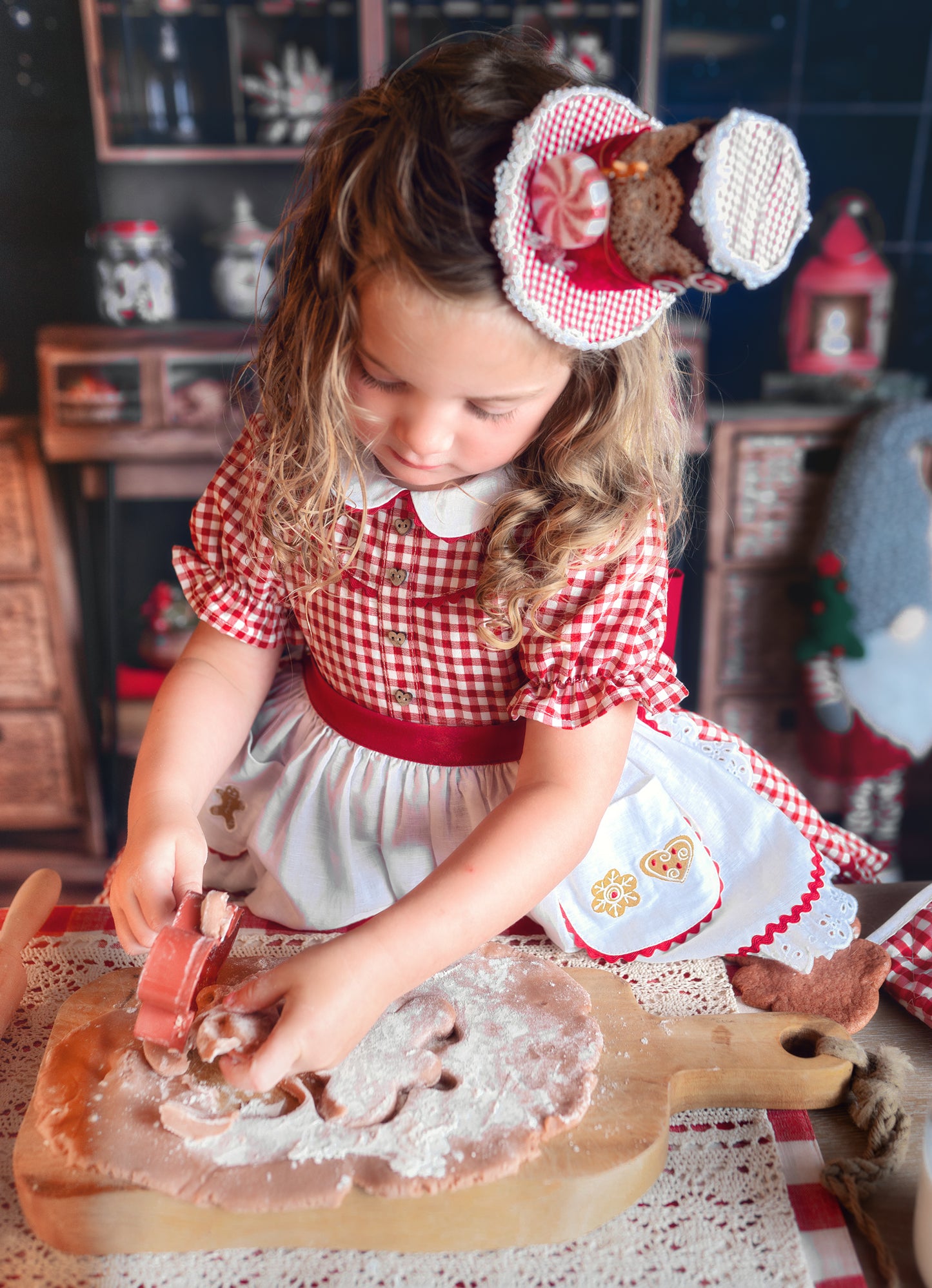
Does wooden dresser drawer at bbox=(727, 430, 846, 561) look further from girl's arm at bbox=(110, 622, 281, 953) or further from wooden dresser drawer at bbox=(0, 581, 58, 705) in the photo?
wooden dresser drawer at bbox=(0, 581, 58, 705)

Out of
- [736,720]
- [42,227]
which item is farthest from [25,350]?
[736,720]

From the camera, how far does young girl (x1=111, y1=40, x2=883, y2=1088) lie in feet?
2.01

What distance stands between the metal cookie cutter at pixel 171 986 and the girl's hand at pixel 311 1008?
29 mm

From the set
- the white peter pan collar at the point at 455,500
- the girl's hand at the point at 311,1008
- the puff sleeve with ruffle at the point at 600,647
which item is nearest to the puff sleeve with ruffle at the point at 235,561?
the white peter pan collar at the point at 455,500

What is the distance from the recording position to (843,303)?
5.82 ft

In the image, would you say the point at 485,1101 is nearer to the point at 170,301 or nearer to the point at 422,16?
the point at 170,301

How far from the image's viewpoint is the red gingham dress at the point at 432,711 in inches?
31.1

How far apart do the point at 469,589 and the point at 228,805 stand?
0.32 metres

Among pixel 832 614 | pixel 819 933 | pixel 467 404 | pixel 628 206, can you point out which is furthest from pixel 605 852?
pixel 832 614

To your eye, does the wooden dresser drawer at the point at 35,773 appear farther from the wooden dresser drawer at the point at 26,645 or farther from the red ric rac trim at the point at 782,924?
the red ric rac trim at the point at 782,924

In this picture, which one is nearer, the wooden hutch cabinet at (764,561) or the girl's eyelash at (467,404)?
the girl's eyelash at (467,404)

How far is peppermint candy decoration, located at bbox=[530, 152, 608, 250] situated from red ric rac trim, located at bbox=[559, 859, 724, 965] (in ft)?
1.62

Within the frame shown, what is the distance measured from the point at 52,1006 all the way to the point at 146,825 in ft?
0.47

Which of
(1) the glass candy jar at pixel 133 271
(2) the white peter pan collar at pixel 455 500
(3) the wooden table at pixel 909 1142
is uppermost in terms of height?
(1) the glass candy jar at pixel 133 271
